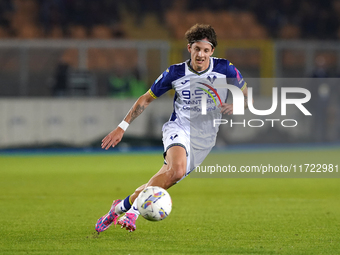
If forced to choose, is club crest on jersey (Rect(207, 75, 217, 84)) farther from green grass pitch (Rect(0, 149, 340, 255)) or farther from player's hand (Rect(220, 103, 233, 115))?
green grass pitch (Rect(0, 149, 340, 255))

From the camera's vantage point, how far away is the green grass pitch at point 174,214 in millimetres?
5027

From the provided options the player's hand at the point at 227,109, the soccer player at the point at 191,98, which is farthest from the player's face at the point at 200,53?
the player's hand at the point at 227,109

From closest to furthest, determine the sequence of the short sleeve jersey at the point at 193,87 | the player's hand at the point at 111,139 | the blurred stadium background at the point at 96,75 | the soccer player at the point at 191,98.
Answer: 1. the player's hand at the point at 111,139
2. the soccer player at the point at 191,98
3. the short sleeve jersey at the point at 193,87
4. the blurred stadium background at the point at 96,75

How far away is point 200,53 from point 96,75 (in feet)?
39.6

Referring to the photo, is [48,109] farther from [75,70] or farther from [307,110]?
[307,110]

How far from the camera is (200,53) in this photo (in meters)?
5.73

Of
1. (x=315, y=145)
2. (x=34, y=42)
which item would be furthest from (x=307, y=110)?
(x=34, y=42)

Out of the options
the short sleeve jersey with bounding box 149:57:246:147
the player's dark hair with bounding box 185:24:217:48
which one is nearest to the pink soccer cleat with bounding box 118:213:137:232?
the short sleeve jersey with bounding box 149:57:246:147

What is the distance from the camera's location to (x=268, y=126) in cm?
1823

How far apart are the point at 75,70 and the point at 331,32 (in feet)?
37.0

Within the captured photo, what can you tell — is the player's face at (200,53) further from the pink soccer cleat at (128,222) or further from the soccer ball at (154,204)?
the pink soccer cleat at (128,222)

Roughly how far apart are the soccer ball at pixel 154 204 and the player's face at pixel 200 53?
1.44 metres

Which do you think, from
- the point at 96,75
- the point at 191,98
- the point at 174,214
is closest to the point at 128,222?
the point at 191,98

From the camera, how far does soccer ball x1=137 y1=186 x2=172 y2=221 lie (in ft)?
16.2
